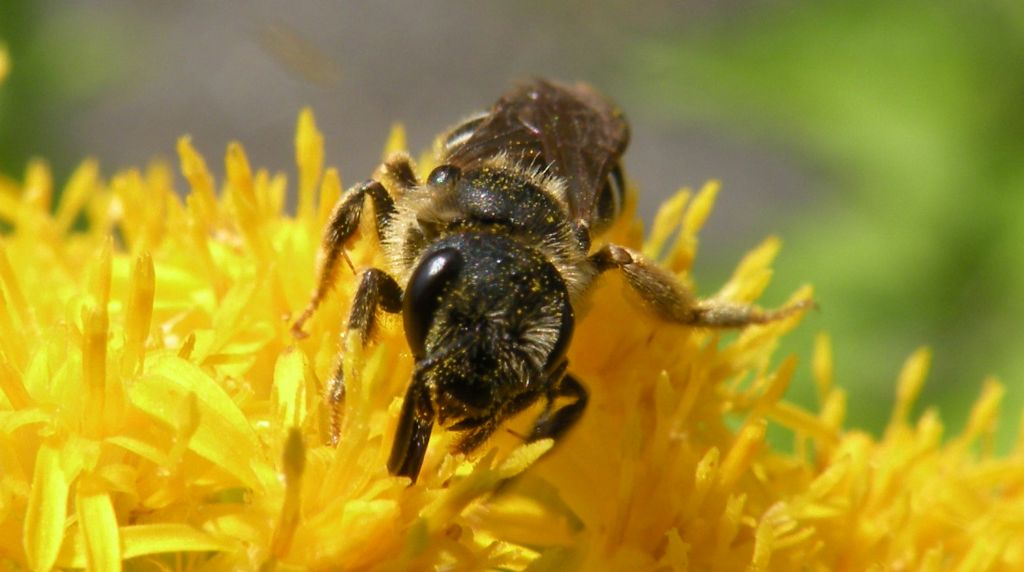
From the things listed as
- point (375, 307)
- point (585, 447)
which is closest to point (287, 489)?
point (375, 307)

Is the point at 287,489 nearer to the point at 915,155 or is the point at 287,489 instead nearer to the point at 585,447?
the point at 585,447

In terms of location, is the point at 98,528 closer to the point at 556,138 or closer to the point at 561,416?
the point at 561,416

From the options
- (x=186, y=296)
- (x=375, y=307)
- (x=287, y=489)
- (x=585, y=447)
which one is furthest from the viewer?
(x=186, y=296)

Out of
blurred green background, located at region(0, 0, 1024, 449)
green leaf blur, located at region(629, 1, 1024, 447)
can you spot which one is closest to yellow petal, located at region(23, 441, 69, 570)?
blurred green background, located at region(0, 0, 1024, 449)

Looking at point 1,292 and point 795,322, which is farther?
point 795,322

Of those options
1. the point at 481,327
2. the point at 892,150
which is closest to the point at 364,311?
the point at 481,327

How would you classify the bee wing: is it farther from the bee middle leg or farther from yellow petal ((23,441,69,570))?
yellow petal ((23,441,69,570))
